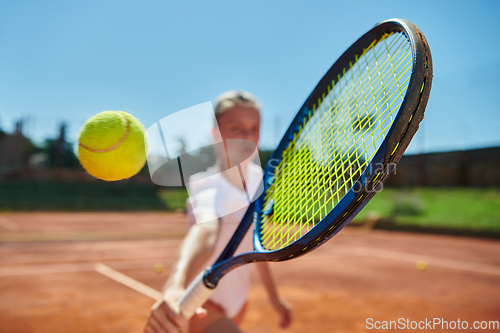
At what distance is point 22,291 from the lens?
14.1 feet

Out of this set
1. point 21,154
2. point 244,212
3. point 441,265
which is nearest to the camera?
point 244,212

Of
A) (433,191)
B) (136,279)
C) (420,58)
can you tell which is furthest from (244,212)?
(433,191)

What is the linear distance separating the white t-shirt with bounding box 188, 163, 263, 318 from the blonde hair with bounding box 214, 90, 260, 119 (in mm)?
282

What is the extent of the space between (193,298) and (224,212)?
0.41m

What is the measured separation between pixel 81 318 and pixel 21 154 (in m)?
22.2

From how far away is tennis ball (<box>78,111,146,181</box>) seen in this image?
1.47 metres

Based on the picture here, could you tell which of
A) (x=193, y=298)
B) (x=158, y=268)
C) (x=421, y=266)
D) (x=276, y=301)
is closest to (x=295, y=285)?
(x=158, y=268)

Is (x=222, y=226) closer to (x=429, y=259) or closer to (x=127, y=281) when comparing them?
(x=127, y=281)

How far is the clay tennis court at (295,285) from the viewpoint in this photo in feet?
11.5

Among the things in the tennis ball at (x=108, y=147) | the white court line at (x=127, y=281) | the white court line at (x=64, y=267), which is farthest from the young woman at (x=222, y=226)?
the white court line at (x=64, y=267)

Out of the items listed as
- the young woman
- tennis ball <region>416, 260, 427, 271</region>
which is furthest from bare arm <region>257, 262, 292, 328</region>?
tennis ball <region>416, 260, 427, 271</region>

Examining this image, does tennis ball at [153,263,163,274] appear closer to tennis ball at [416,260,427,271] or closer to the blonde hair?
tennis ball at [416,260,427,271]

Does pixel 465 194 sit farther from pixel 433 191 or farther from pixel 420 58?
pixel 420 58

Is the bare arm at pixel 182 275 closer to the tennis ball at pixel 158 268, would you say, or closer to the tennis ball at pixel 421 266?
the tennis ball at pixel 158 268
